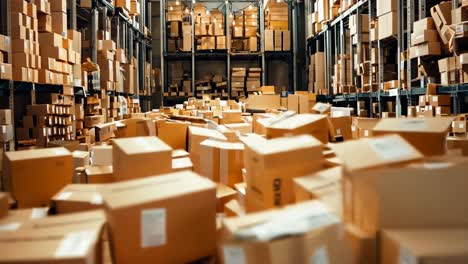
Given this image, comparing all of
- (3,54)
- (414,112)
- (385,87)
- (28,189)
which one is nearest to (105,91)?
(3,54)

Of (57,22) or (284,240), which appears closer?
(284,240)

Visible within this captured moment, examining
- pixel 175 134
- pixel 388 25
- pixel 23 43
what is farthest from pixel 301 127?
pixel 388 25

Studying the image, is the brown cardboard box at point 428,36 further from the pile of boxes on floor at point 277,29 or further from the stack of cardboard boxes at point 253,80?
the stack of cardboard boxes at point 253,80

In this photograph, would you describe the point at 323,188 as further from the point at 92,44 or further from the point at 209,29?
the point at 209,29

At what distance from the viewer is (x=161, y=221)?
1.86 meters

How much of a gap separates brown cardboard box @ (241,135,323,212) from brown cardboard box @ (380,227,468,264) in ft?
2.23

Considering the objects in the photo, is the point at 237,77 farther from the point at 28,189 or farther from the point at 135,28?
the point at 28,189

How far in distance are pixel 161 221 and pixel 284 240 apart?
0.59m

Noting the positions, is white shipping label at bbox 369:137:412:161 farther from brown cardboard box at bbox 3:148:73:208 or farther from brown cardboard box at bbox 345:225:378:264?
brown cardboard box at bbox 3:148:73:208

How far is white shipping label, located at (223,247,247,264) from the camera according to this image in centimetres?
144

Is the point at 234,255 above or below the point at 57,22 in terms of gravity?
below

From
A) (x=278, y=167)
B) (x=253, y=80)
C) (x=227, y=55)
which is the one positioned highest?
(x=227, y=55)

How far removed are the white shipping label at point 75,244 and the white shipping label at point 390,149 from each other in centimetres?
114

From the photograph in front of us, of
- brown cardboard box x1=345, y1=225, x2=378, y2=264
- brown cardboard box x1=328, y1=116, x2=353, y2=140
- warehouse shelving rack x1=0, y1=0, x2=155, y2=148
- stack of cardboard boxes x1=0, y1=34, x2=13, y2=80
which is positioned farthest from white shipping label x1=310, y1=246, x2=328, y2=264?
warehouse shelving rack x1=0, y1=0, x2=155, y2=148
